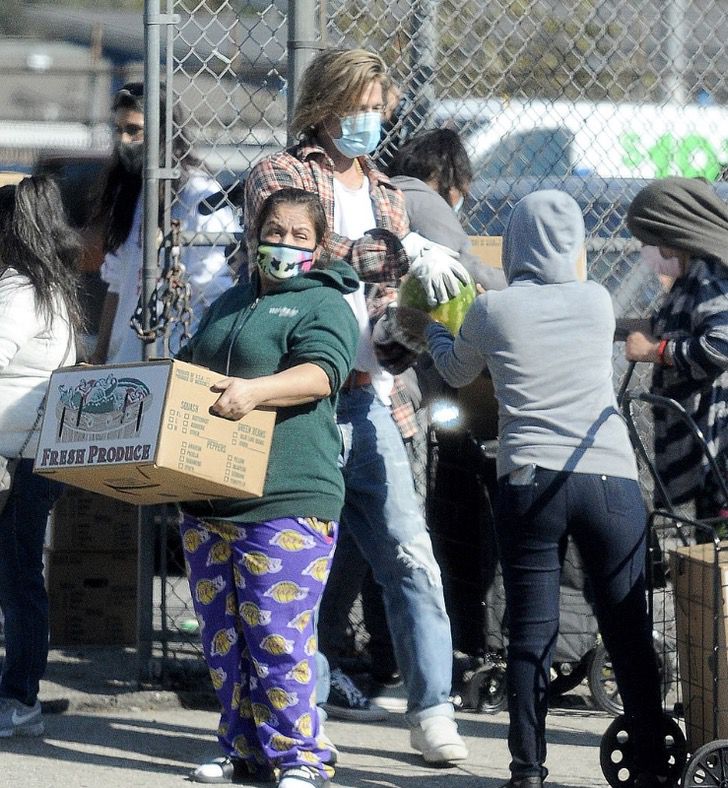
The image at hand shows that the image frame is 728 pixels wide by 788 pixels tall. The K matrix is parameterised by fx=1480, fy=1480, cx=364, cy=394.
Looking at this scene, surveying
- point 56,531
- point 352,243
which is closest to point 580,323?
point 352,243

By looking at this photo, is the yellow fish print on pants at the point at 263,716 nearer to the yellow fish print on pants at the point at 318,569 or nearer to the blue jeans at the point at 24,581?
the yellow fish print on pants at the point at 318,569

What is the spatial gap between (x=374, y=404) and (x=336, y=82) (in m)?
0.99

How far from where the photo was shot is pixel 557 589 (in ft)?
13.4

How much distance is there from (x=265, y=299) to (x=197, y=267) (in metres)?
1.42

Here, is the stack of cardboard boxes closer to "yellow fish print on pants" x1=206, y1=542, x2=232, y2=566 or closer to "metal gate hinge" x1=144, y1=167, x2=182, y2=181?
"metal gate hinge" x1=144, y1=167, x2=182, y2=181

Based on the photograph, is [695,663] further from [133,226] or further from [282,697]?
[133,226]

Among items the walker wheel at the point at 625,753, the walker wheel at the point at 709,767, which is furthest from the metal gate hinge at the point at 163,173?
the walker wheel at the point at 709,767

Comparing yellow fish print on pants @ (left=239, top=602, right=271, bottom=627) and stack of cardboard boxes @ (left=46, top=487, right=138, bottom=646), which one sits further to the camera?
stack of cardboard boxes @ (left=46, top=487, right=138, bottom=646)

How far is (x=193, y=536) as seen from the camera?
13.8 feet

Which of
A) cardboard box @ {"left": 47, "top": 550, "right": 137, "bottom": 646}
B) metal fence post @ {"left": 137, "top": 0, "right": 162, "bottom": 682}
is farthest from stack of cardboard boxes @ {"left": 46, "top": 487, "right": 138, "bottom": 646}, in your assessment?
metal fence post @ {"left": 137, "top": 0, "right": 162, "bottom": 682}

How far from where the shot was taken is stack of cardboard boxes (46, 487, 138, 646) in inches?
230

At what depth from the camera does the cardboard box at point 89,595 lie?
230 inches

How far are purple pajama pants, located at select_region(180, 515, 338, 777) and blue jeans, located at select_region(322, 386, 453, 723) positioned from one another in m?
0.42

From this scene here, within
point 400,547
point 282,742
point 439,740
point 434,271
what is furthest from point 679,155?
point 282,742
